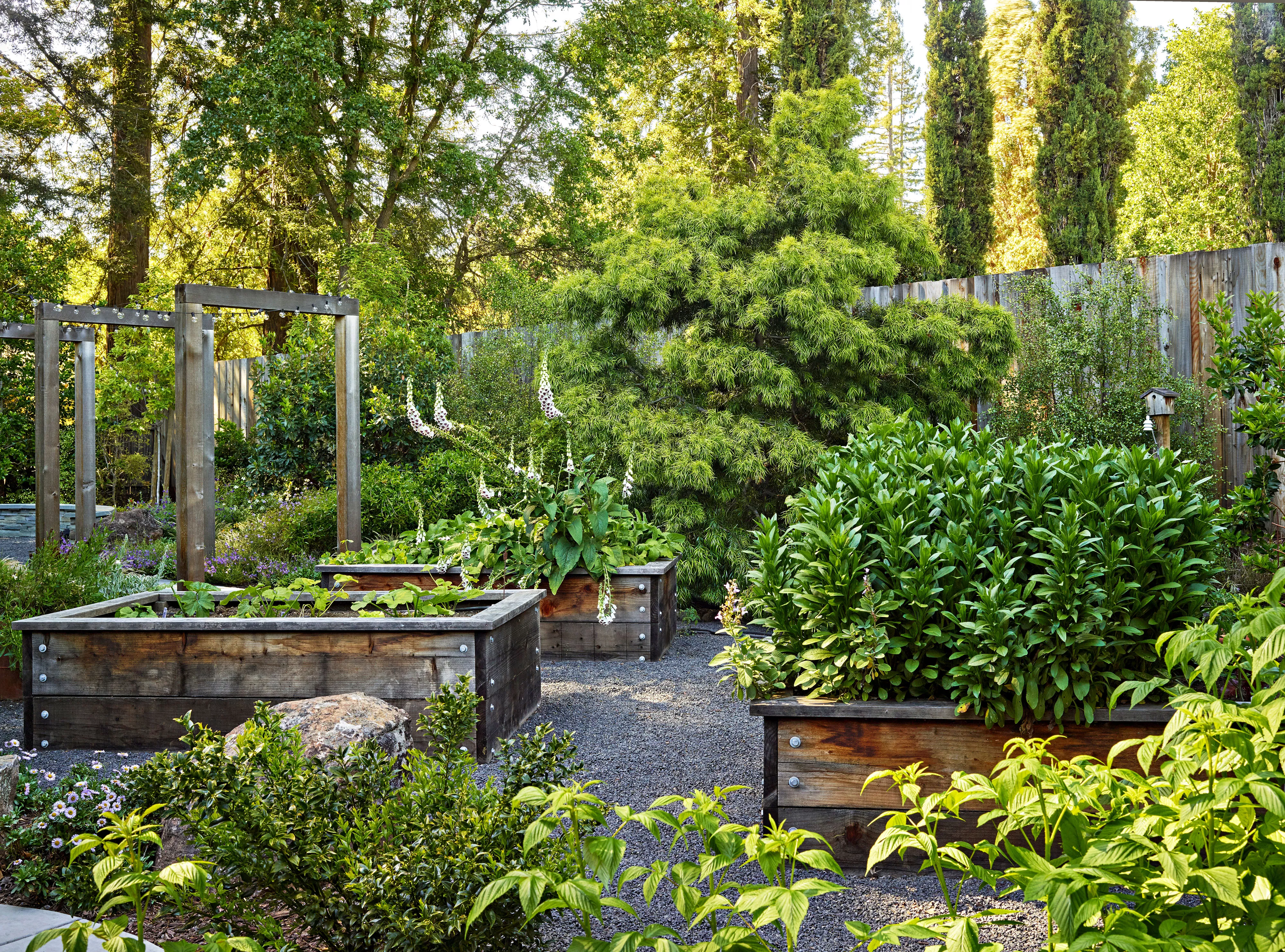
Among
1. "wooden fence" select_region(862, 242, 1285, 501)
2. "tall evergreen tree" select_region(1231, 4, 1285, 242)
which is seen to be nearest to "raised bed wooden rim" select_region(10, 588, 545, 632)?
"wooden fence" select_region(862, 242, 1285, 501)

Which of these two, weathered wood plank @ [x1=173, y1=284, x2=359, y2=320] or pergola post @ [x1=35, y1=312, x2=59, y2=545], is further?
pergola post @ [x1=35, y1=312, x2=59, y2=545]

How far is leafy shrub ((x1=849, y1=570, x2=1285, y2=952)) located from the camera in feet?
3.55

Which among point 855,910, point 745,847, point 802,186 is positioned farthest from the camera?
point 802,186

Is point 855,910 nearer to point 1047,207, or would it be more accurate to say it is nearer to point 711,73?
A: point 1047,207

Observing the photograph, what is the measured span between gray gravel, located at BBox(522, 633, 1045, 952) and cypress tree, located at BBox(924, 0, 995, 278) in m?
Result: 9.17

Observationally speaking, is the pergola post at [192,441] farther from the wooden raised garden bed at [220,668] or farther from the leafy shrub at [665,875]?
the leafy shrub at [665,875]

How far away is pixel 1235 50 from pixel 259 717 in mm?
15493

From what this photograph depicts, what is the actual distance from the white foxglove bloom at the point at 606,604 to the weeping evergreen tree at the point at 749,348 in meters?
1.17

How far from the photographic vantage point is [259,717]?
1867 millimetres

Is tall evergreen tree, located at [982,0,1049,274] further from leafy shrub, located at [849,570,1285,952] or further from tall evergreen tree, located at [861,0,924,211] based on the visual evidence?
leafy shrub, located at [849,570,1285,952]

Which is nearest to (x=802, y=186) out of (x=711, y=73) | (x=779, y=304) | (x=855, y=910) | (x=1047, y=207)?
(x=779, y=304)

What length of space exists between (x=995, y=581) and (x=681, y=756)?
1.51m

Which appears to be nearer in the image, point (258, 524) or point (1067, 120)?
point (258, 524)

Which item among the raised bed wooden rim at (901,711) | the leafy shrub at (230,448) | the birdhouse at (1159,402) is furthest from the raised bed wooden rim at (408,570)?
the leafy shrub at (230,448)
